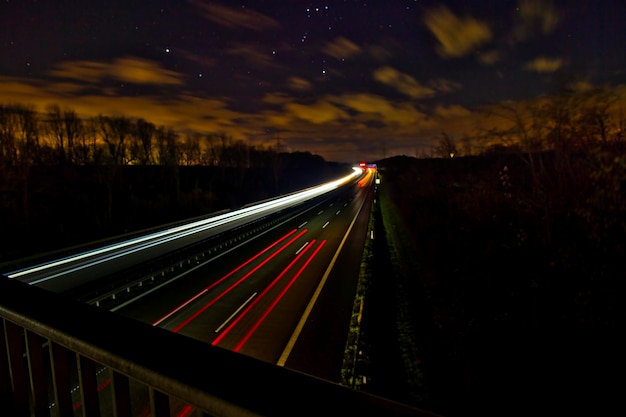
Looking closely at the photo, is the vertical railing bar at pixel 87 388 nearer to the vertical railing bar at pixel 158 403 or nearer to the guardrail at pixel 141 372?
the guardrail at pixel 141 372

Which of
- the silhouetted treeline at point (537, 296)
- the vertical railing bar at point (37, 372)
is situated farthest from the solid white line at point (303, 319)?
the vertical railing bar at point (37, 372)

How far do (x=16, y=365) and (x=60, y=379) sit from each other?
1.97ft

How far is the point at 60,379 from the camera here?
1.87 m

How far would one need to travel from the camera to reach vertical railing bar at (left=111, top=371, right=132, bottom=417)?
1537mm

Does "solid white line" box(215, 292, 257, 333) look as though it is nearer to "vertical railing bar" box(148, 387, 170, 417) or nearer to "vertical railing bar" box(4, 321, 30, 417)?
"vertical railing bar" box(4, 321, 30, 417)

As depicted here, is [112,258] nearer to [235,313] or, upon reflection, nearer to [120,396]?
[235,313]

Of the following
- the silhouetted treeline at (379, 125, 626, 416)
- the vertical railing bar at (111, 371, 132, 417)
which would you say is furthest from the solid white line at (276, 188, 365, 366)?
the vertical railing bar at (111, 371, 132, 417)

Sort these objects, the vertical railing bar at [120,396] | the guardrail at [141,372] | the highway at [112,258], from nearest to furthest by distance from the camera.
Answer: the guardrail at [141,372]
the vertical railing bar at [120,396]
the highway at [112,258]

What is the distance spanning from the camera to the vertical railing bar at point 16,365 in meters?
2.16

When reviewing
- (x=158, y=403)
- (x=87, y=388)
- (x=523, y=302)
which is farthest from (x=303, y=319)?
(x=158, y=403)

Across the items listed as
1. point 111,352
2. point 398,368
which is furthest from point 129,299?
point 111,352

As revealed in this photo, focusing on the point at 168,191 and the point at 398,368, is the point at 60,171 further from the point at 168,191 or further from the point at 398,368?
the point at 398,368

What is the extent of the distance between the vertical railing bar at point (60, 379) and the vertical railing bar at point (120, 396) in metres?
0.51

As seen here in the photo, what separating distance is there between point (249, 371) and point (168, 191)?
178 ft
